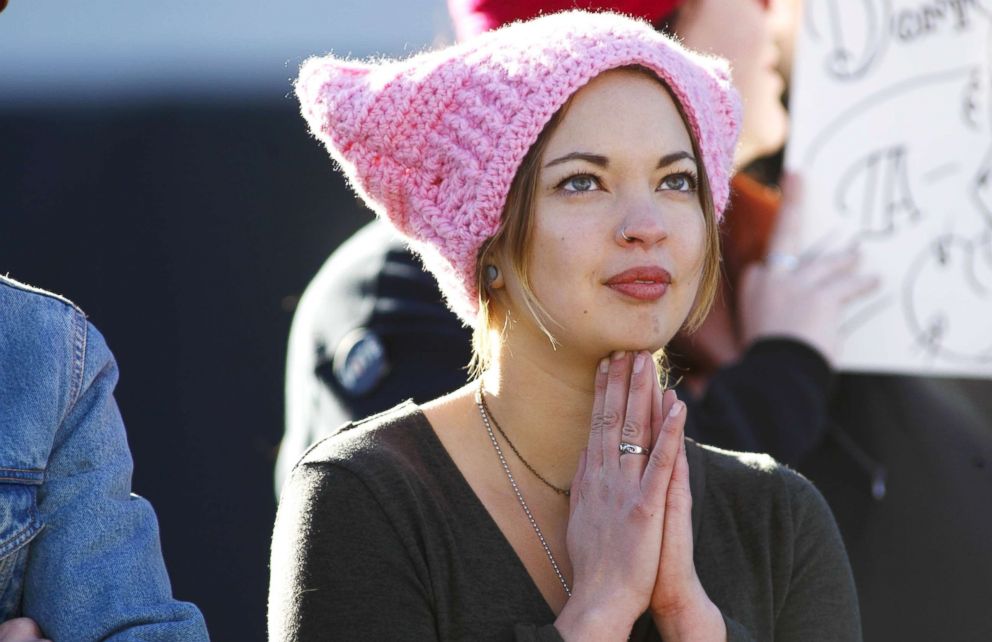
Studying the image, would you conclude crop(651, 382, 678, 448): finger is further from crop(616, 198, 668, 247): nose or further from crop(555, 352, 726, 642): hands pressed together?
crop(616, 198, 668, 247): nose

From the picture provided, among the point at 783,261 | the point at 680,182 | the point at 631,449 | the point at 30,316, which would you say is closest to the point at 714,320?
the point at 783,261

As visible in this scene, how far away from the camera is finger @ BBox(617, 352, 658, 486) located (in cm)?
193

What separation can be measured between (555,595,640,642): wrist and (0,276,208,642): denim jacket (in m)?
0.47

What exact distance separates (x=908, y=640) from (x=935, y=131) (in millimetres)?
1066

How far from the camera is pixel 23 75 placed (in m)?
3.34

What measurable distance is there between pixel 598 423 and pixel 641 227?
29 cm

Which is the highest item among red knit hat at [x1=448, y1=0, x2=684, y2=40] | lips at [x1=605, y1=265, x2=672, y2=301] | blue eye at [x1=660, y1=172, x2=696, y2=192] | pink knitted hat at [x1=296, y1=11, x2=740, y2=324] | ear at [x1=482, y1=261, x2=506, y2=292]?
red knit hat at [x1=448, y1=0, x2=684, y2=40]

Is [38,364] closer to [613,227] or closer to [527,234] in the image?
[527,234]

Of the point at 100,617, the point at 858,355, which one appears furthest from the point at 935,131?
the point at 100,617

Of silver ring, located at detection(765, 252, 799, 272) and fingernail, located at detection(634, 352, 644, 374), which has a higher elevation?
fingernail, located at detection(634, 352, 644, 374)

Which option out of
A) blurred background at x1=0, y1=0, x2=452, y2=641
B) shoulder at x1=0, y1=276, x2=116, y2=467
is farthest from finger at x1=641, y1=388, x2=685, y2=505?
blurred background at x1=0, y1=0, x2=452, y2=641

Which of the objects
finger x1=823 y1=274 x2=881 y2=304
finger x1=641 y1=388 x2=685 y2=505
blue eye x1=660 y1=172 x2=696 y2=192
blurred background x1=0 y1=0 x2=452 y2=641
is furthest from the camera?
blurred background x1=0 y1=0 x2=452 y2=641

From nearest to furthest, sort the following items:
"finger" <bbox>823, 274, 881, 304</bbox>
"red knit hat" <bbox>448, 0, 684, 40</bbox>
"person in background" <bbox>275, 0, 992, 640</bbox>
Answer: "red knit hat" <bbox>448, 0, 684, 40</bbox>
"person in background" <bbox>275, 0, 992, 640</bbox>
"finger" <bbox>823, 274, 881, 304</bbox>

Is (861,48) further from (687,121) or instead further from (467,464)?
(467,464)
